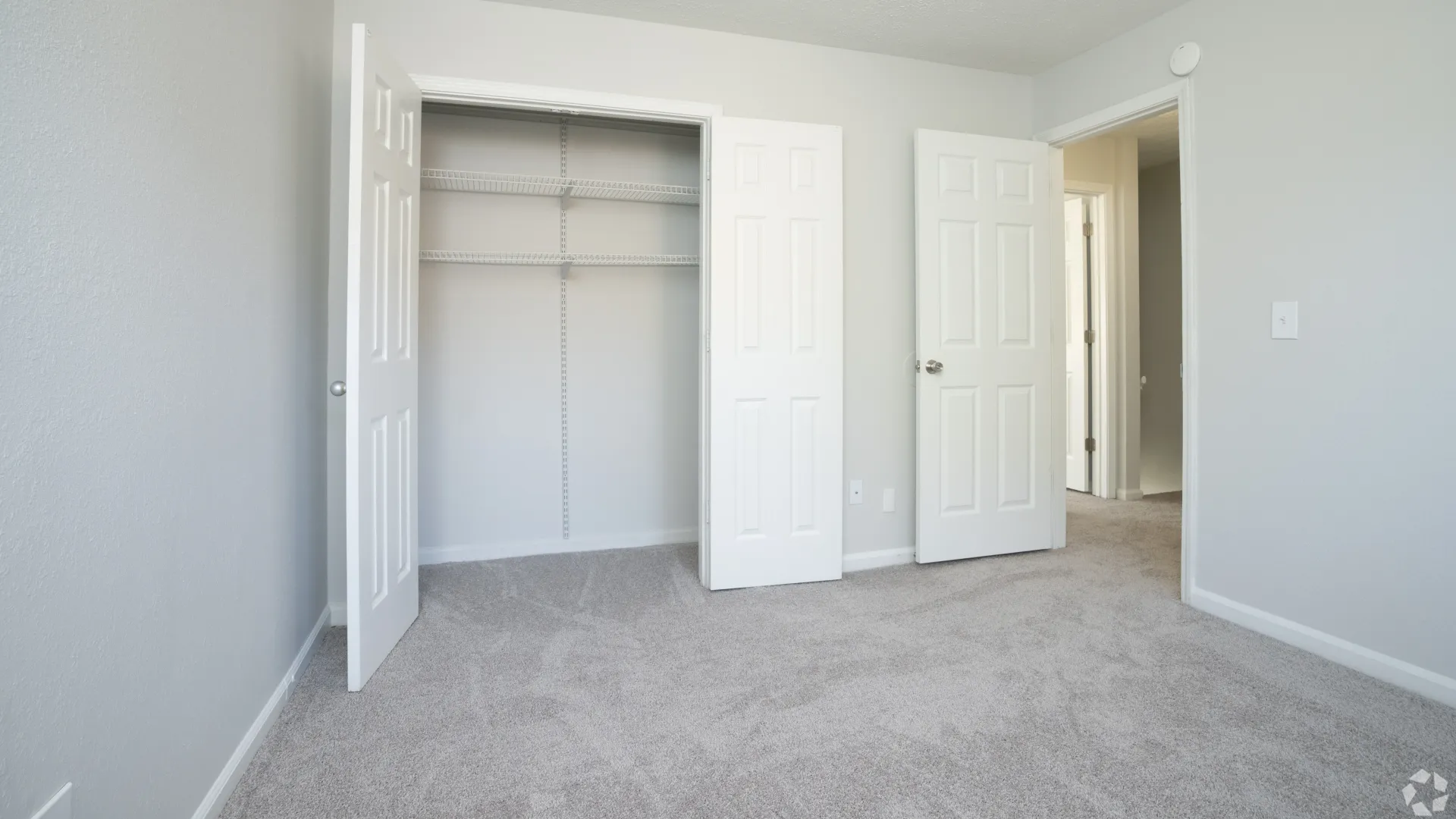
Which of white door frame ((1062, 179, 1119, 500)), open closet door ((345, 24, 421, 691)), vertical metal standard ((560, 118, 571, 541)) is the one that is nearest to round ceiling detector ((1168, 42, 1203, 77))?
white door frame ((1062, 179, 1119, 500))

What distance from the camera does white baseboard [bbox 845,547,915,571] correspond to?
11.0ft

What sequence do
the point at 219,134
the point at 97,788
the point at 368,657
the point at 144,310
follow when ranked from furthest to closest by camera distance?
the point at 368,657 → the point at 219,134 → the point at 144,310 → the point at 97,788

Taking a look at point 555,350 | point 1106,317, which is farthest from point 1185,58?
point 555,350

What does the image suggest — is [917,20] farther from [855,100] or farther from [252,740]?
[252,740]

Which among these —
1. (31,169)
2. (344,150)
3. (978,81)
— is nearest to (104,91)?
(31,169)

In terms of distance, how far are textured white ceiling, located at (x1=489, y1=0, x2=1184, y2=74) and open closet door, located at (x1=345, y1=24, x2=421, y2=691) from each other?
0.94 meters

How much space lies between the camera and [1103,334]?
4.97 metres

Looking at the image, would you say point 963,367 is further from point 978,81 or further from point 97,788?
point 97,788

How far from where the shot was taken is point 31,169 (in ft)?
3.16

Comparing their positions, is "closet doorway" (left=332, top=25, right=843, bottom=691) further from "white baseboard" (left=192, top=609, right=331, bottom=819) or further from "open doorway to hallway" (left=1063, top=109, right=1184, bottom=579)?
"open doorway to hallway" (left=1063, top=109, right=1184, bottom=579)

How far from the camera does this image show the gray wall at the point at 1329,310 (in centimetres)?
212

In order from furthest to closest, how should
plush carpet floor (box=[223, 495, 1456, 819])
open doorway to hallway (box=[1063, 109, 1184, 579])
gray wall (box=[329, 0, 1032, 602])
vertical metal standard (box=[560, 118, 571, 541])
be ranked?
1. open doorway to hallway (box=[1063, 109, 1184, 579])
2. vertical metal standard (box=[560, 118, 571, 541])
3. gray wall (box=[329, 0, 1032, 602])
4. plush carpet floor (box=[223, 495, 1456, 819])

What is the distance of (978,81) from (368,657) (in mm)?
3667

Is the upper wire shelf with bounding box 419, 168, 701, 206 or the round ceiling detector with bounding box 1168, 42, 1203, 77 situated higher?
the round ceiling detector with bounding box 1168, 42, 1203, 77
